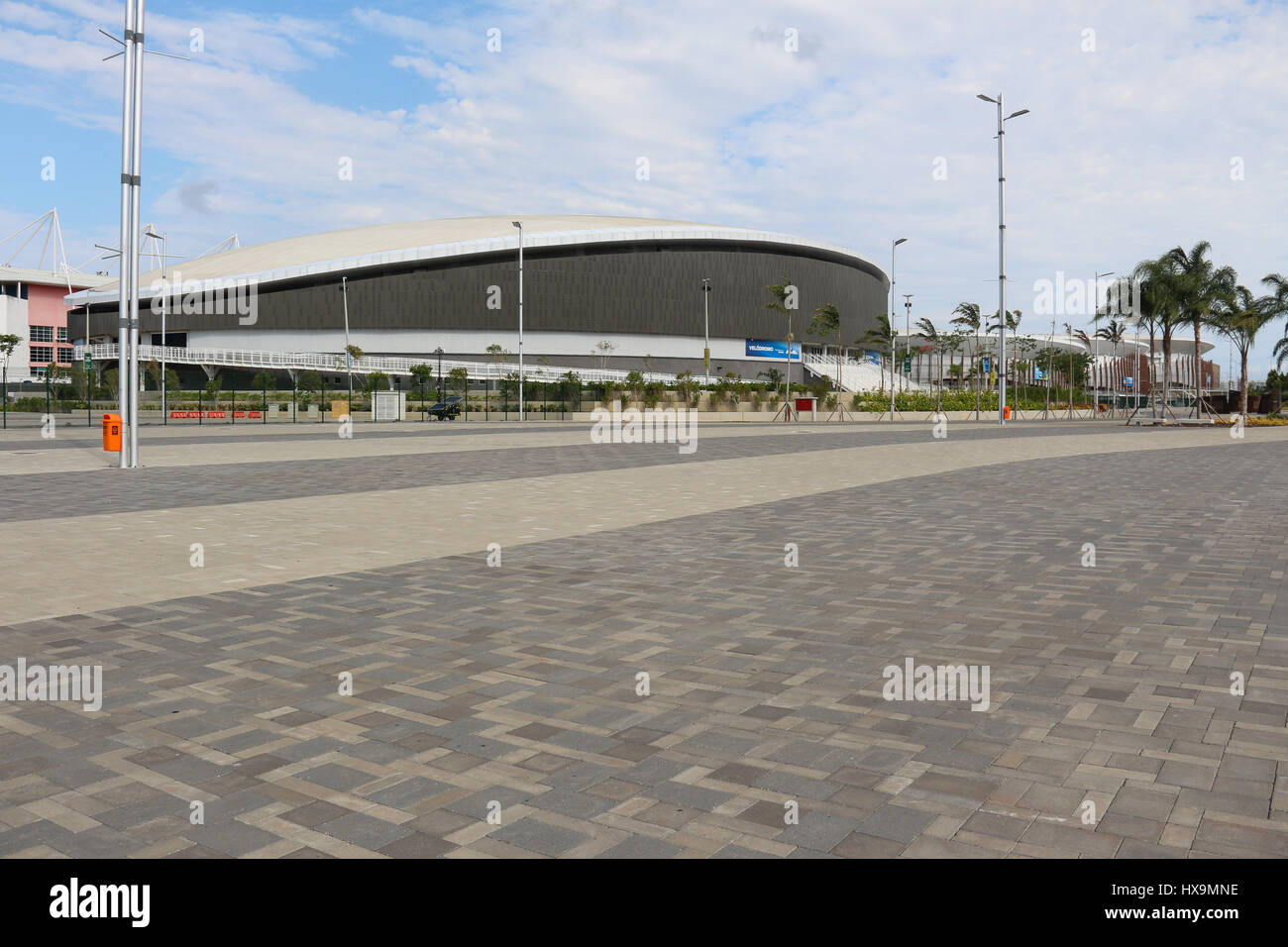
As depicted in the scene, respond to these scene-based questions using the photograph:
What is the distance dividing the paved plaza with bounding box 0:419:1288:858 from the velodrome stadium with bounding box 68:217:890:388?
84827 mm

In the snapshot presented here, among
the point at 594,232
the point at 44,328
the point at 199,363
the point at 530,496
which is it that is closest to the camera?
the point at 530,496

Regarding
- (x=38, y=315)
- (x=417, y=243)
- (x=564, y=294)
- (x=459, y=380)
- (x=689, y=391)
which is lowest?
(x=689, y=391)

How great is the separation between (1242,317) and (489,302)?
66898mm

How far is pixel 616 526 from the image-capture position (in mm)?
11859

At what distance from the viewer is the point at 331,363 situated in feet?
315

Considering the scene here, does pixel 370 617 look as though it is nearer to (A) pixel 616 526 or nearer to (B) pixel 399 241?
(A) pixel 616 526

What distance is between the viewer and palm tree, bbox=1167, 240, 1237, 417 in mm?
57531

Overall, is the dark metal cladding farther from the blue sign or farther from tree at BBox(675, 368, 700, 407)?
tree at BBox(675, 368, 700, 407)

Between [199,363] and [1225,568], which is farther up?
[199,363]

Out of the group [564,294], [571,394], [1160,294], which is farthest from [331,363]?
[1160,294]

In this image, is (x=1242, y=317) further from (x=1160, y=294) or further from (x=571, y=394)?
(x=571, y=394)

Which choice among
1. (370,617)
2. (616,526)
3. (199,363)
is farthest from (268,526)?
(199,363)

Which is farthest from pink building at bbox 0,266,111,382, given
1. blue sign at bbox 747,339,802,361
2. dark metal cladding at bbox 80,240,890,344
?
blue sign at bbox 747,339,802,361
